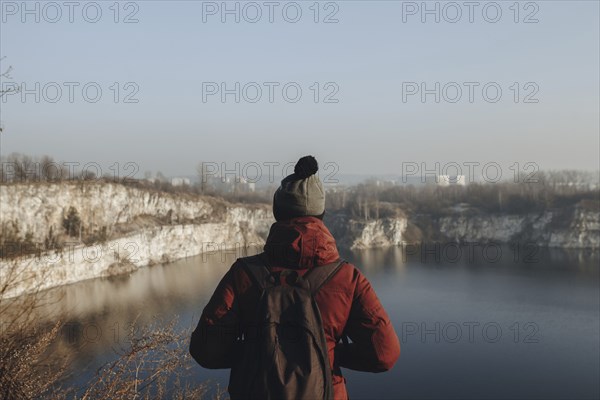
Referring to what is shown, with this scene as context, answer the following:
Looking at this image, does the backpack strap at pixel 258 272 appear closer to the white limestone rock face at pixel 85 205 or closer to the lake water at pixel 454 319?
the lake water at pixel 454 319

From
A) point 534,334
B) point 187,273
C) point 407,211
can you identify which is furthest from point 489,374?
point 407,211

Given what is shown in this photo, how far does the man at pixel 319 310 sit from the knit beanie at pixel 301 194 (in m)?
0.06

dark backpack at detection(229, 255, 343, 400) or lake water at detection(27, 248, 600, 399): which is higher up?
dark backpack at detection(229, 255, 343, 400)

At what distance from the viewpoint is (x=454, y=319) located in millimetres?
20344

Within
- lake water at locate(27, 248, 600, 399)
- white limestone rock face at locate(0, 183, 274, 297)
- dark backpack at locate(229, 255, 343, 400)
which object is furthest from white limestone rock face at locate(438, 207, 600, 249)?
dark backpack at locate(229, 255, 343, 400)

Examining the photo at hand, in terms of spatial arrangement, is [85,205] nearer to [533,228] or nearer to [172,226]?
[172,226]

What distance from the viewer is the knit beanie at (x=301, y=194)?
1436 mm

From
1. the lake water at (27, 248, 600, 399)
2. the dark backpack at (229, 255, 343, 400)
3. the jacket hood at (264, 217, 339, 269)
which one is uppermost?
the jacket hood at (264, 217, 339, 269)

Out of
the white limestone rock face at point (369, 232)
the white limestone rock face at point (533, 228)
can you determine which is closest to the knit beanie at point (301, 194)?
the white limestone rock face at point (369, 232)

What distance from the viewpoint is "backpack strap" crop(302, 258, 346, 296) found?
4.31 ft

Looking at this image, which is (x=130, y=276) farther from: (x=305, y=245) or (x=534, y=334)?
(x=305, y=245)

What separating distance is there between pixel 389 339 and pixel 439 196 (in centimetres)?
6519

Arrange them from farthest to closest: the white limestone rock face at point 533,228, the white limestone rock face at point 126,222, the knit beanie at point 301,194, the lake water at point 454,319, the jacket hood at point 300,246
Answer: the white limestone rock face at point 533,228
the white limestone rock face at point 126,222
the lake water at point 454,319
the knit beanie at point 301,194
the jacket hood at point 300,246

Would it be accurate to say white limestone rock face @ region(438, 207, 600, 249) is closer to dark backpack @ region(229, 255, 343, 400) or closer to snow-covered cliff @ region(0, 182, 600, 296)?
snow-covered cliff @ region(0, 182, 600, 296)
